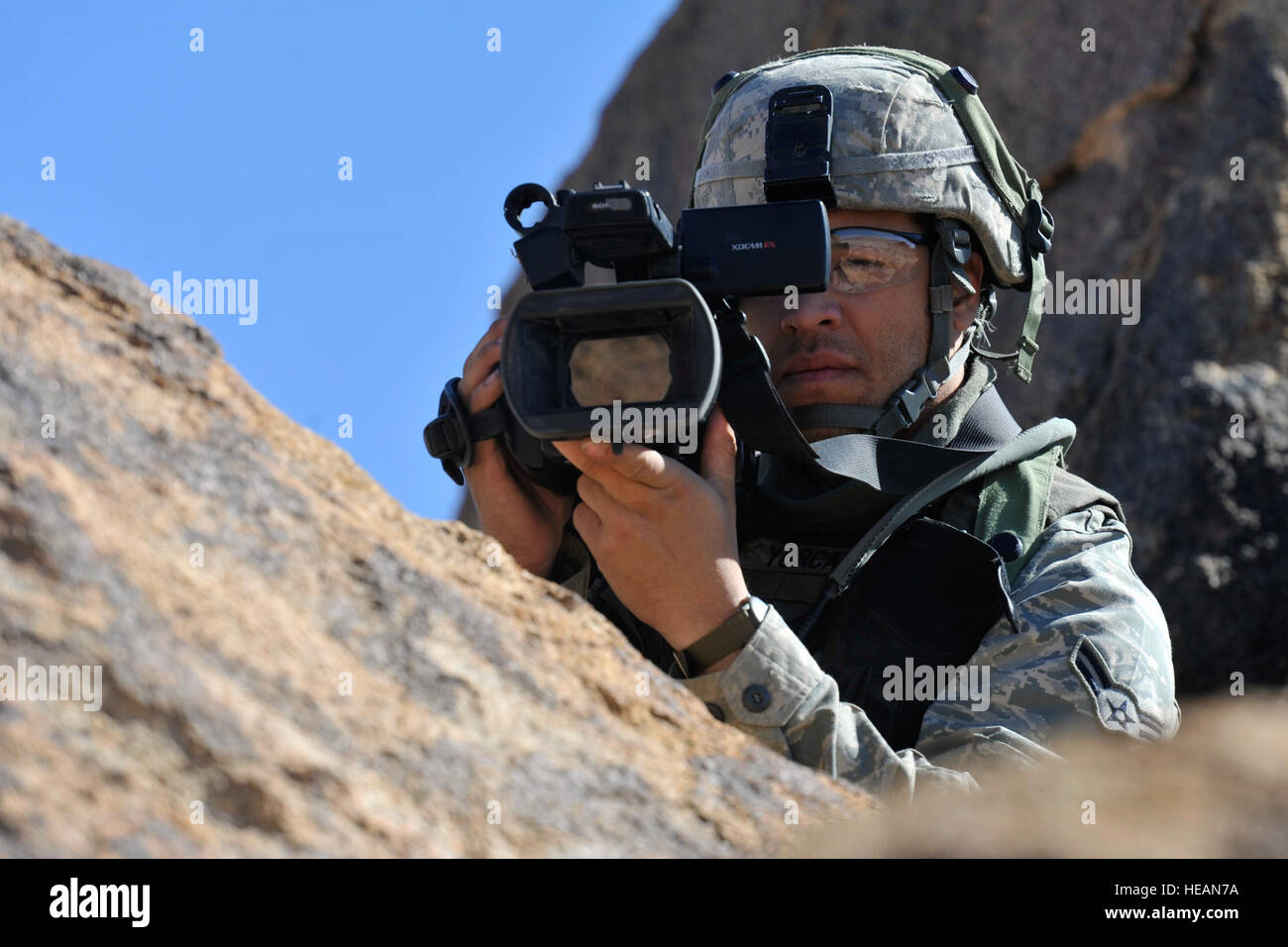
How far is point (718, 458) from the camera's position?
2.06 metres

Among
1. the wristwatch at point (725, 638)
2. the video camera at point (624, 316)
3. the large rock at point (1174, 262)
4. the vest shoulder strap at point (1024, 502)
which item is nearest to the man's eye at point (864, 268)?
the vest shoulder strap at point (1024, 502)

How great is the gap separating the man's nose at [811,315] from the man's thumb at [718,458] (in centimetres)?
65

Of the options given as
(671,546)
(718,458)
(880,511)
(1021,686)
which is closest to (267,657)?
(671,546)

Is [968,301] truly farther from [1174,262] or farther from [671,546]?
[1174,262]

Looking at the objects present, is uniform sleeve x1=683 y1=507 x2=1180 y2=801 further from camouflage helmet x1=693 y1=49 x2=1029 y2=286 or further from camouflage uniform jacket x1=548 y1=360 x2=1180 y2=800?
camouflage helmet x1=693 y1=49 x2=1029 y2=286

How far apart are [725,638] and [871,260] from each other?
113cm

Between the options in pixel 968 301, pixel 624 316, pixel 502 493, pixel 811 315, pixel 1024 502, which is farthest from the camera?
pixel 968 301

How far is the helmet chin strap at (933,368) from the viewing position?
2711 mm

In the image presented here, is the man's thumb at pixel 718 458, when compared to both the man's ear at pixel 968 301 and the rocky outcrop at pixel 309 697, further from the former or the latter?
the man's ear at pixel 968 301

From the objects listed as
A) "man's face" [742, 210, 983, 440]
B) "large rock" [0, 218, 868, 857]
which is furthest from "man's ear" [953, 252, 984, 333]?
"large rock" [0, 218, 868, 857]

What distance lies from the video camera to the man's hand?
0.07m

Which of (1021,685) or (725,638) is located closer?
(725,638)

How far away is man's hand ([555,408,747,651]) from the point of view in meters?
1.97

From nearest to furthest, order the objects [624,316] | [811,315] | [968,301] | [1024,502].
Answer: [624,316]
[1024,502]
[811,315]
[968,301]
